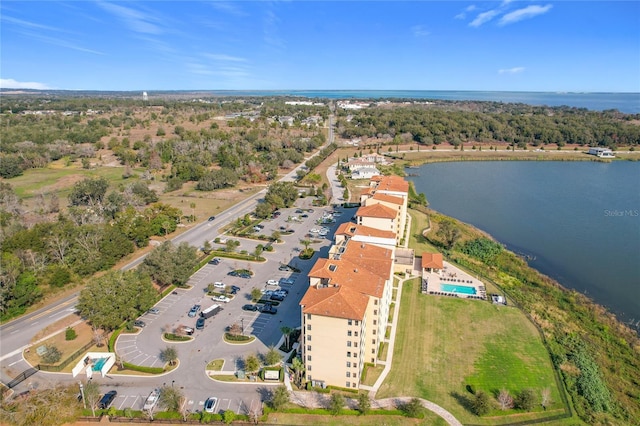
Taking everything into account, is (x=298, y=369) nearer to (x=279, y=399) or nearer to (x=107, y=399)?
(x=279, y=399)

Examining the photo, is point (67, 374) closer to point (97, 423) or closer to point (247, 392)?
point (97, 423)

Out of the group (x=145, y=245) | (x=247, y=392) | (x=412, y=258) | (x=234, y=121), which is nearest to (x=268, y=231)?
(x=145, y=245)

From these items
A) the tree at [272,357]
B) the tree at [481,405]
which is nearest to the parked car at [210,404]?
the tree at [272,357]

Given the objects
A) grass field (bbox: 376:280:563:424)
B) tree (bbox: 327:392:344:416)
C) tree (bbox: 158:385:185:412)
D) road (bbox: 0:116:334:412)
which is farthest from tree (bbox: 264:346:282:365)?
grass field (bbox: 376:280:563:424)

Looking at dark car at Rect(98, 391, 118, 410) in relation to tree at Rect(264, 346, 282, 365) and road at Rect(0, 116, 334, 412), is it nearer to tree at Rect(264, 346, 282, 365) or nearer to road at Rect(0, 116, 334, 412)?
road at Rect(0, 116, 334, 412)

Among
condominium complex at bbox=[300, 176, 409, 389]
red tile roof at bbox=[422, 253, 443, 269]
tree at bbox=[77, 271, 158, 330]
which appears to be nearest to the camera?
condominium complex at bbox=[300, 176, 409, 389]

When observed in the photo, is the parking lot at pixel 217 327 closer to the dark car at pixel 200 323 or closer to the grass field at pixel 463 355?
the dark car at pixel 200 323

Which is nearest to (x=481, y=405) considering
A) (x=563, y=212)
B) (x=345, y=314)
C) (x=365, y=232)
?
(x=345, y=314)
